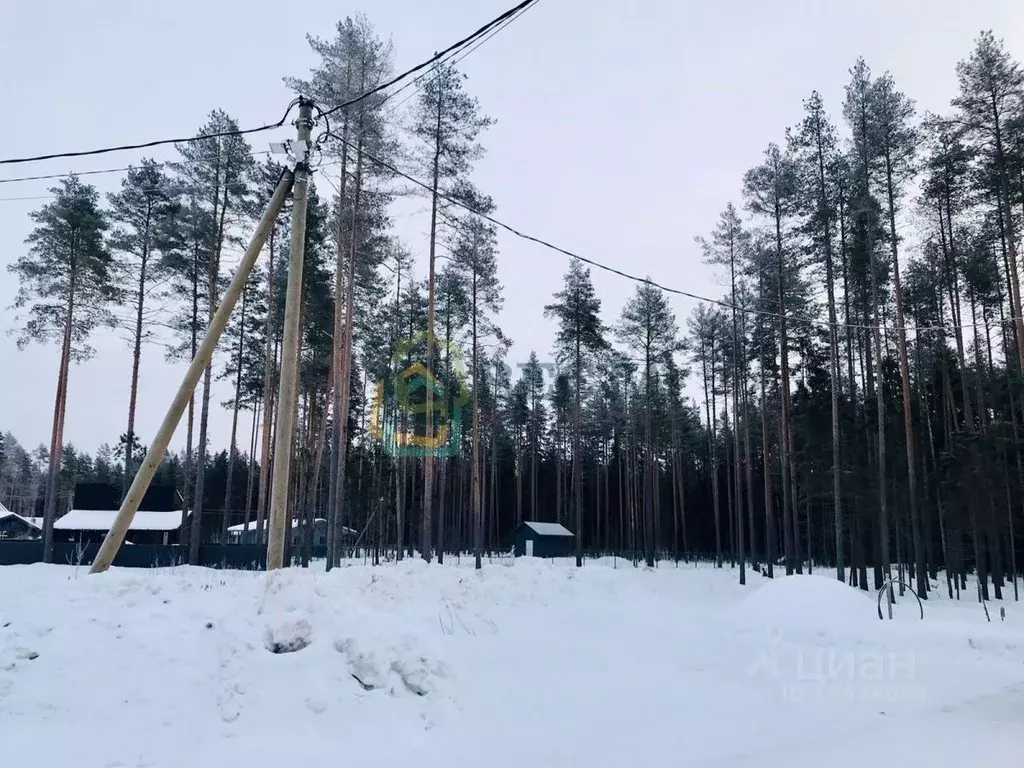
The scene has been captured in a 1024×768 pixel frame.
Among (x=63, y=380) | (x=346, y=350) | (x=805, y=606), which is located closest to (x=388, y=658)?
(x=805, y=606)

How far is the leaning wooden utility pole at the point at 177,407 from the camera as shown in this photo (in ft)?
27.1

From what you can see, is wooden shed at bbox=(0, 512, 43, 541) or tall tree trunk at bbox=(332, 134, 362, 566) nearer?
tall tree trunk at bbox=(332, 134, 362, 566)

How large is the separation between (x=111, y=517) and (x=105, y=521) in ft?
1.20

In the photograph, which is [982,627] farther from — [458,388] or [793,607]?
[458,388]

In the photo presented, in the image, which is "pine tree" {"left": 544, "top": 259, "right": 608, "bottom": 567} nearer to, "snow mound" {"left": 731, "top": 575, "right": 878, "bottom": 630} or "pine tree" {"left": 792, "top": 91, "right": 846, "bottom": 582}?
"pine tree" {"left": 792, "top": 91, "right": 846, "bottom": 582}

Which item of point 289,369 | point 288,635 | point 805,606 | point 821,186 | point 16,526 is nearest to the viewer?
point 288,635

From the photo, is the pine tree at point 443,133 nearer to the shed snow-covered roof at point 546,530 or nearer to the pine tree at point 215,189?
the pine tree at point 215,189

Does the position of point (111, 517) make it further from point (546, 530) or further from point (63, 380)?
point (546, 530)

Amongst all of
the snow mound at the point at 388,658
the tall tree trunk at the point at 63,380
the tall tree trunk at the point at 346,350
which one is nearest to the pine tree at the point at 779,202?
the tall tree trunk at the point at 346,350

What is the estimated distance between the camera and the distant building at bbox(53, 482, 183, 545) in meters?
37.6

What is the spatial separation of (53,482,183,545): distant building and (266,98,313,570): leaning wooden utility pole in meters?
33.2

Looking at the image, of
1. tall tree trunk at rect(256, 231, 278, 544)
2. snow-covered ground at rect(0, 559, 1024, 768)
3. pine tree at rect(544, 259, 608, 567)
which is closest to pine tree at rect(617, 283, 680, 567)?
pine tree at rect(544, 259, 608, 567)

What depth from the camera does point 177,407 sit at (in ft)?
28.4

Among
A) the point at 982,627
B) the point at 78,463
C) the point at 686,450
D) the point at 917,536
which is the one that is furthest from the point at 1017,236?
the point at 78,463
